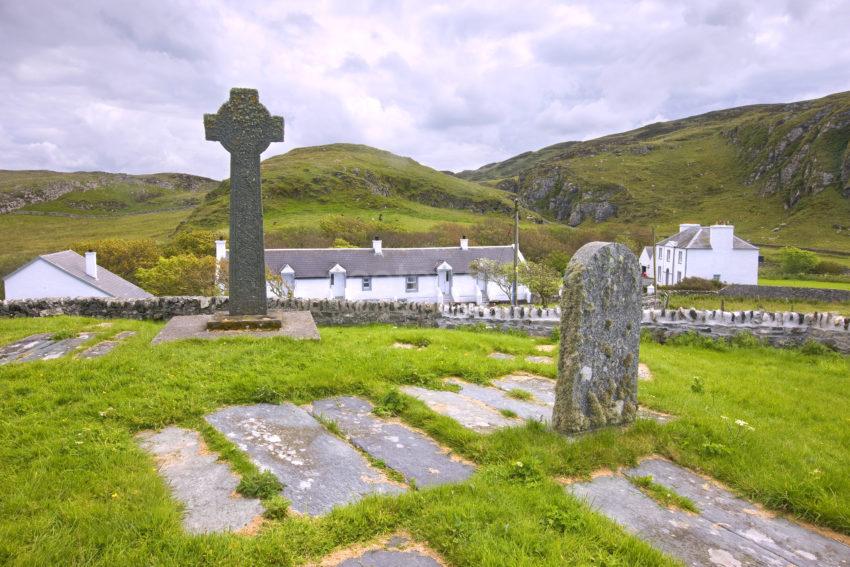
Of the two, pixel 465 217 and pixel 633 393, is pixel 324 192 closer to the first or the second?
pixel 465 217

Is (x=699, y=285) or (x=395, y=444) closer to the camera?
(x=395, y=444)

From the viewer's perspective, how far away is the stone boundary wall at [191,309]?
44.1 feet

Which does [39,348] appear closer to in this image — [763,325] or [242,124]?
[242,124]

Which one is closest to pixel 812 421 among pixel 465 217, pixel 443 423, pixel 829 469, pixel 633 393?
pixel 829 469

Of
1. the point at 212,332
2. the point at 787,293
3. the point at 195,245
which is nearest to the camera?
the point at 212,332

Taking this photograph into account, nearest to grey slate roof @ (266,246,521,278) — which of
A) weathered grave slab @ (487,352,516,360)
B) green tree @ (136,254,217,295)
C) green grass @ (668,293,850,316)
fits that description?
green tree @ (136,254,217,295)

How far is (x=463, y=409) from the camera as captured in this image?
21.0 feet

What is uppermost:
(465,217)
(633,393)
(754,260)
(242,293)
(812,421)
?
(465,217)

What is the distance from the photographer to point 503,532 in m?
3.56

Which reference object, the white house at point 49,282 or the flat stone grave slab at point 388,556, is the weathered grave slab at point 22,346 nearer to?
the flat stone grave slab at point 388,556

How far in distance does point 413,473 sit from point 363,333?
7404 millimetres

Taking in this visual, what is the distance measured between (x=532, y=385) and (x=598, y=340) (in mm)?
2847

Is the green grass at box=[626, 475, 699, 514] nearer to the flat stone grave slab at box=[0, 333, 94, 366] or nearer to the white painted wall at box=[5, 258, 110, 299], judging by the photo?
the flat stone grave slab at box=[0, 333, 94, 366]

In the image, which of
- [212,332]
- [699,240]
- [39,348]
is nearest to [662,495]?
[212,332]
